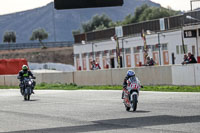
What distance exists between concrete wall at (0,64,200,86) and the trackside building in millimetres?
11412

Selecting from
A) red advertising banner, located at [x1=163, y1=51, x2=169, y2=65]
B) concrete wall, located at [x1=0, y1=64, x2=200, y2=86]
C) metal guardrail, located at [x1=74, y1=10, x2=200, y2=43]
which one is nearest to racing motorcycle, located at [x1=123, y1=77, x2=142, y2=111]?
Result: concrete wall, located at [x1=0, y1=64, x2=200, y2=86]

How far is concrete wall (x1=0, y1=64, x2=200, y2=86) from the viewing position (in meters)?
27.6

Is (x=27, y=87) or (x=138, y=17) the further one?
(x=138, y=17)

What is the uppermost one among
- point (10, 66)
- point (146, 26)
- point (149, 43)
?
point (146, 26)

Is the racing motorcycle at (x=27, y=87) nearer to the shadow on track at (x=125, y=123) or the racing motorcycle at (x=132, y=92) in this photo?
the racing motorcycle at (x=132, y=92)

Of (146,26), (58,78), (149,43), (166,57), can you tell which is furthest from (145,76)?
(146,26)

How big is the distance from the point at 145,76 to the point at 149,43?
30651 mm

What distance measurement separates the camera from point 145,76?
102 feet

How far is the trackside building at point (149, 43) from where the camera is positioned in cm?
4794

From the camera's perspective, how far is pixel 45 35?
170m

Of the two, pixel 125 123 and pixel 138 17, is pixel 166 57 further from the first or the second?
pixel 138 17

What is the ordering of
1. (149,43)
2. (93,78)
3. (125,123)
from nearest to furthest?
(125,123)
(93,78)
(149,43)

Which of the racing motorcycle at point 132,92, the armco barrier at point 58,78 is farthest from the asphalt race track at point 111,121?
the armco barrier at point 58,78

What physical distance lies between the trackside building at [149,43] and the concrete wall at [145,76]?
11.4 m
